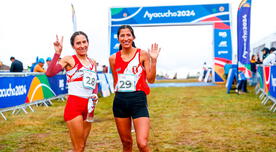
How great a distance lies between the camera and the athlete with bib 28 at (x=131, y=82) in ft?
A: 12.2

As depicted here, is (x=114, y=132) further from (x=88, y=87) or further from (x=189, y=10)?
(x=189, y=10)

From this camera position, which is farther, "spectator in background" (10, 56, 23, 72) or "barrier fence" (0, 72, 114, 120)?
"spectator in background" (10, 56, 23, 72)

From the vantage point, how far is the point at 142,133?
142 inches

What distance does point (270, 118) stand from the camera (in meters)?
8.59

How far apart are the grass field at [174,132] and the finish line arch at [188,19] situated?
15676 mm

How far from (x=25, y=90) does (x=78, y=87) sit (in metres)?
7.30

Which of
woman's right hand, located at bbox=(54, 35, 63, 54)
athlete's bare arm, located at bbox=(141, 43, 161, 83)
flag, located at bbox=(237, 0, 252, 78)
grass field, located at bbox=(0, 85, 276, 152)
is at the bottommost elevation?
grass field, located at bbox=(0, 85, 276, 152)

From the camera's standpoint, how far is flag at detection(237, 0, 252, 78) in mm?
15602

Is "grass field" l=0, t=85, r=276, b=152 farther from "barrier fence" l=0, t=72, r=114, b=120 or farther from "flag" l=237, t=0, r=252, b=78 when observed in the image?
"flag" l=237, t=0, r=252, b=78

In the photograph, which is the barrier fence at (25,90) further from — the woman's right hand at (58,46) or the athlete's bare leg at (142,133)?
the athlete's bare leg at (142,133)

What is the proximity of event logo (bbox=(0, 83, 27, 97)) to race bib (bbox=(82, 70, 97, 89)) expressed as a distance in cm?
591

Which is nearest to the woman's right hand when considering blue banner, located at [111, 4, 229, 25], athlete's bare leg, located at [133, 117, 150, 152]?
athlete's bare leg, located at [133, 117, 150, 152]

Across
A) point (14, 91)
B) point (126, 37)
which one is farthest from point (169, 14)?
point (126, 37)

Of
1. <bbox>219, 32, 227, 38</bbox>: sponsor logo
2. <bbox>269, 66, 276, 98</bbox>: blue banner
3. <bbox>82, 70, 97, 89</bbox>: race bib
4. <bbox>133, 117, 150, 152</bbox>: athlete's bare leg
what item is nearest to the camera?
<bbox>133, 117, 150, 152</bbox>: athlete's bare leg
